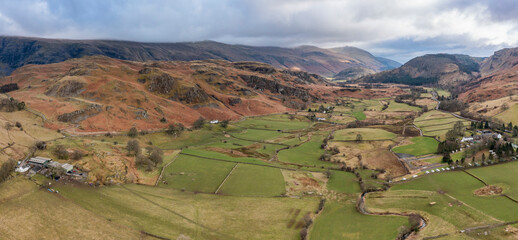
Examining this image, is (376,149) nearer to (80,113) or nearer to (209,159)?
(209,159)

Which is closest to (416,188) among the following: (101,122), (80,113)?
(101,122)

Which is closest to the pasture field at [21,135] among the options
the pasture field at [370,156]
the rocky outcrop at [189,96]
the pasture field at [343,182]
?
the rocky outcrop at [189,96]

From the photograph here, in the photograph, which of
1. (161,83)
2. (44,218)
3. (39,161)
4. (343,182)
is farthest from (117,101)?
(343,182)

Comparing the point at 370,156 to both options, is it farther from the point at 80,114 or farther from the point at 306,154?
the point at 80,114

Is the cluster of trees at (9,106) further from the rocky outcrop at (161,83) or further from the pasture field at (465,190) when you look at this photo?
the pasture field at (465,190)

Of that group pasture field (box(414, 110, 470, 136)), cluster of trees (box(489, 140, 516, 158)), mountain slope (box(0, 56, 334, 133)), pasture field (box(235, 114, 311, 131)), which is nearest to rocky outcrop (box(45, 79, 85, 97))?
mountain slope (box(0, 56, 334, 133))
